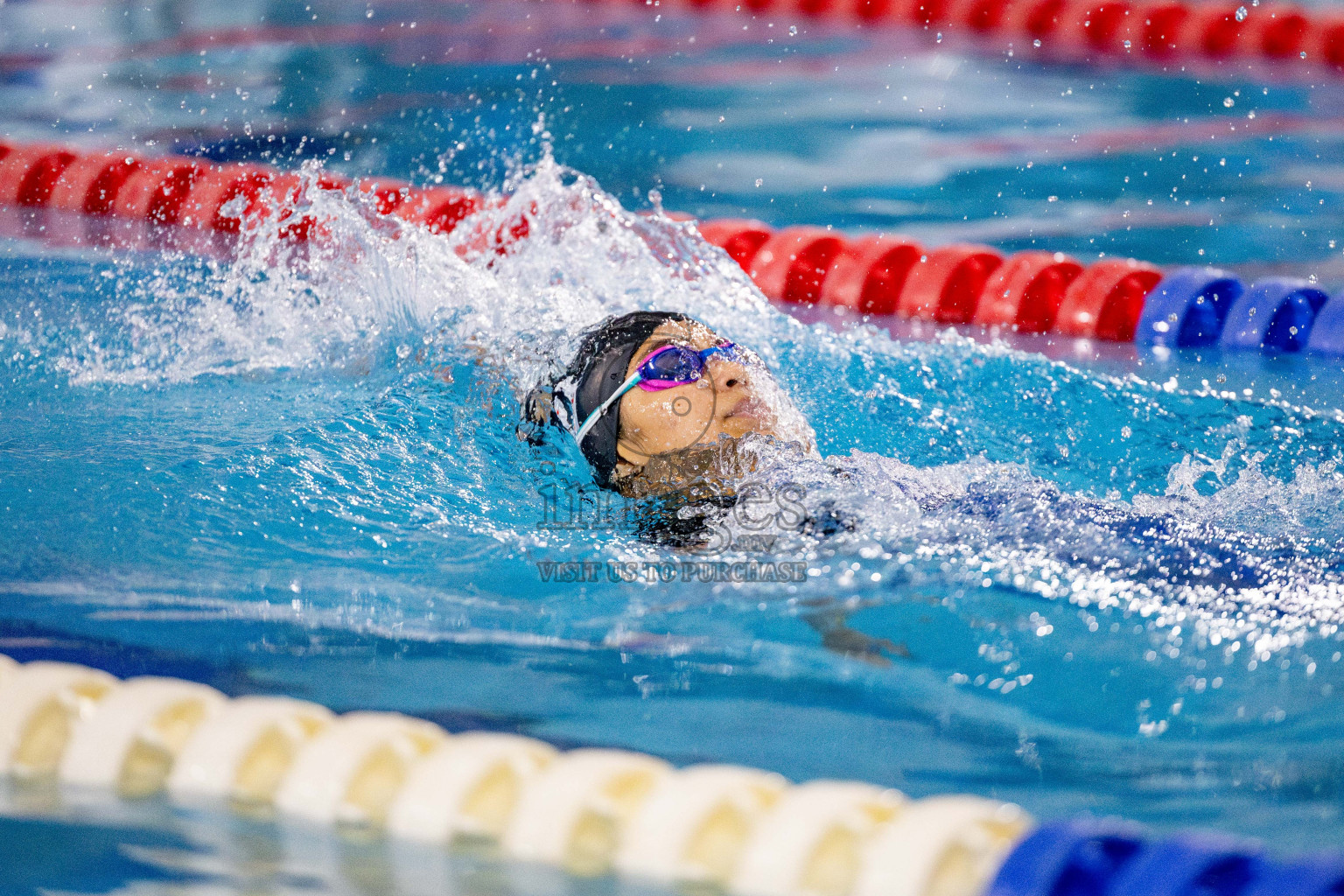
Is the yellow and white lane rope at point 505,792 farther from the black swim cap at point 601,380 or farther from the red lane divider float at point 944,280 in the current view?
the red lane divider float at point 944,280

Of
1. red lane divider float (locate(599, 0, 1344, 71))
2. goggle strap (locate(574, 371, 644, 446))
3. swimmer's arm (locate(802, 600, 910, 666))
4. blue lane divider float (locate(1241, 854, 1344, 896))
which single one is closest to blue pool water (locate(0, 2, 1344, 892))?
swimmer's arm (locate(802, 600, 910, 666))

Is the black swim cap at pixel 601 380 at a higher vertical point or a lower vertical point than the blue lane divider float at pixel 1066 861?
higher

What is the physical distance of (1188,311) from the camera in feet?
13.9

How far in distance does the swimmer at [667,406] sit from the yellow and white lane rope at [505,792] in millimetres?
790

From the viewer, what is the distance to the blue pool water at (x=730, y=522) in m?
2.12

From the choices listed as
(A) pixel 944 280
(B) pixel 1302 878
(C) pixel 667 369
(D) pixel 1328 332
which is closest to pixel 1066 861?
(B) pixel 1302 878

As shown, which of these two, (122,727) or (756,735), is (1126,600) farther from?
(122,727)

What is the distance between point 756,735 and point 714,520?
2.21ft

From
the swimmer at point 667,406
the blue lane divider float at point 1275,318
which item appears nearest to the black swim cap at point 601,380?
the swimmer at point 667,406

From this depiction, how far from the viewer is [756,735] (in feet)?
7.04

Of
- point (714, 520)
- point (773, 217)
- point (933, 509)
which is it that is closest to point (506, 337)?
point (714, 520)

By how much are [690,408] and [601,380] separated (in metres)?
0.21

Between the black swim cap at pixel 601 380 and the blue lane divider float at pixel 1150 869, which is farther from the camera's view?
the black swim cap at pixel 601 380

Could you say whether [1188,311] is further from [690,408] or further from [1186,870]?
[1186,870]
